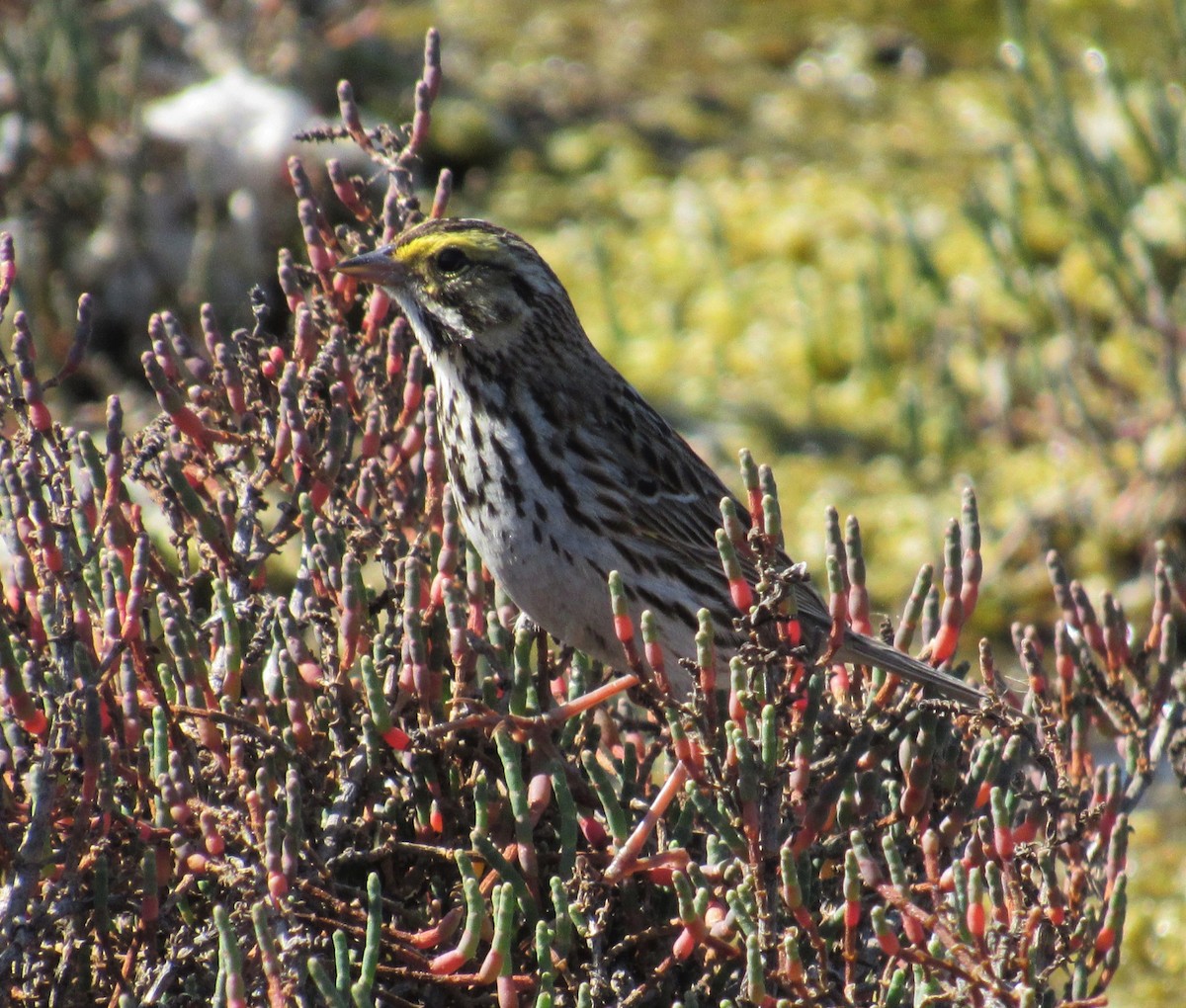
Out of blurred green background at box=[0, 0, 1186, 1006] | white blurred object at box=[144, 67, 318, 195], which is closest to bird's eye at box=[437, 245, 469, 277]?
blurred green background at box=[0, 0, 1186, 1006]

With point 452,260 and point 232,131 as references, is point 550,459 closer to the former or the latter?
point 452,260

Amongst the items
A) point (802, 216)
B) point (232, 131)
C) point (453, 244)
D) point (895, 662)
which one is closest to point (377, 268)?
point (453, 244)

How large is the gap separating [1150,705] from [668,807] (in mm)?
1003

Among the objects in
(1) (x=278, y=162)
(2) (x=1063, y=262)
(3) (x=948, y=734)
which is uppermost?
(1) (x=278, y=162)

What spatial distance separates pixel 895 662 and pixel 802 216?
4886 millimetres

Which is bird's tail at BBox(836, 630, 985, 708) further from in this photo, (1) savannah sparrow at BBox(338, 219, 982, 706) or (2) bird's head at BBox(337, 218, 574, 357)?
(2) bird's head at BBox(337, 218, 574, 357)

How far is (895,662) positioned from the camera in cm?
331

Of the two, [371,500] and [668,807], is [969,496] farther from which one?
[371,500]

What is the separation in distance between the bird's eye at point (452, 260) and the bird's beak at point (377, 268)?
3.8 inches

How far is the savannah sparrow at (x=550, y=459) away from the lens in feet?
11.5

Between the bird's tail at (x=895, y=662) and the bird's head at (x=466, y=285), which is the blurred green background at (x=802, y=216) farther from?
the bird's head at (x=466, y=285)

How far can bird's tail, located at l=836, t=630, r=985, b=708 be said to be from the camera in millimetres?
3293

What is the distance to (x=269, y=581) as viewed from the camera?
5.62 m

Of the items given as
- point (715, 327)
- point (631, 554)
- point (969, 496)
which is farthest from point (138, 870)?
point (715, 327)
